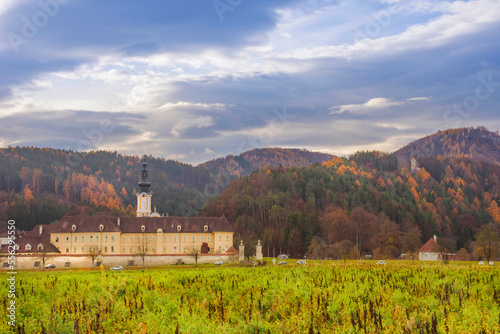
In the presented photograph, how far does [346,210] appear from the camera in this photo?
143m

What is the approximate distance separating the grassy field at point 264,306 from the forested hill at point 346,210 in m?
67.8

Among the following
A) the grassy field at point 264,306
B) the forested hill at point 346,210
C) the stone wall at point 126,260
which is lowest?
the stone wall at point 126,260

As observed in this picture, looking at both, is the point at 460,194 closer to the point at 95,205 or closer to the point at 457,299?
the point at 95,205

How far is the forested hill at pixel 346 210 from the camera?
381 ft

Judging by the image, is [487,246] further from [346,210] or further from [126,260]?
[346,210]

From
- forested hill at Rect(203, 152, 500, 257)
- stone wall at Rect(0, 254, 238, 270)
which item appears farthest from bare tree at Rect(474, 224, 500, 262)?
stone wall at Rect(0, 254, 238, 270)

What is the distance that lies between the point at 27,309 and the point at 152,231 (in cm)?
7034

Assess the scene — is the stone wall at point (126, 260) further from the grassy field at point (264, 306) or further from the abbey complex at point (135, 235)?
the grassy field at point (264, 306)

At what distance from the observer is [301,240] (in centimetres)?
11544

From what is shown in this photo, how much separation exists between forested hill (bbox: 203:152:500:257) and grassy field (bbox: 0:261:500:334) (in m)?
67.8

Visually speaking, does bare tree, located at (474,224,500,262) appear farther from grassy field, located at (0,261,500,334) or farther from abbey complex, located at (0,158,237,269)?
grassy field, located at (0,261,500,334)

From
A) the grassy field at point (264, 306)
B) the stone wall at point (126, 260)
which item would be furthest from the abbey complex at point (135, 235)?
the grassy field at point (264, 306)

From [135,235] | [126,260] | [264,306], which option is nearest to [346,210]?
[135,235]

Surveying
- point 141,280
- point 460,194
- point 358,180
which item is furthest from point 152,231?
point 460,194
